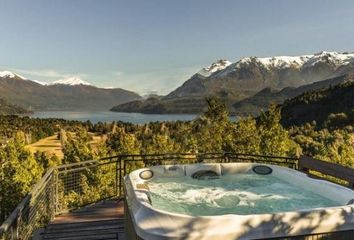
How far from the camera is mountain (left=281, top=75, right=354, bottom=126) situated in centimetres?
5616

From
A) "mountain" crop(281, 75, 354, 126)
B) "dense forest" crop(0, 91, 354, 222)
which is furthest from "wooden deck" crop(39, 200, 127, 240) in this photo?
"mountain" crop(281, 75, 354, 126)

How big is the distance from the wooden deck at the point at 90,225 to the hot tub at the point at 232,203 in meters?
0.74

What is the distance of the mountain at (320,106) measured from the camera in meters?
56.2

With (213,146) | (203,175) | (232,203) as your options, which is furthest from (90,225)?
(213,146)

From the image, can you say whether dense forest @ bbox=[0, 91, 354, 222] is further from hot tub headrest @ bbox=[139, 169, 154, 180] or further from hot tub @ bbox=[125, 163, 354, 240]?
hot tub headrest @ bbox=[139, 169, 154, 180]

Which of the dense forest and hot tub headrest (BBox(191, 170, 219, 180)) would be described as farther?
the dense forest

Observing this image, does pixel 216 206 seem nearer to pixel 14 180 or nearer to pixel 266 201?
pixel 266 201

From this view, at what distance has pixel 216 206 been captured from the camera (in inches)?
243

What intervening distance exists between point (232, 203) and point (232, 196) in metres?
0.43

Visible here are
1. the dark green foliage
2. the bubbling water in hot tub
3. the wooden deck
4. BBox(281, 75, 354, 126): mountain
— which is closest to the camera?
the bubbling water in hot tub

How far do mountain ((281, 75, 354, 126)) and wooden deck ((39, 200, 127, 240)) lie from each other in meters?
49.5

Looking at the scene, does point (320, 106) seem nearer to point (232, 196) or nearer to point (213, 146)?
point (213, 146)

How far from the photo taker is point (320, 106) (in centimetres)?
6097

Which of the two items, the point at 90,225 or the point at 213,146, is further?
the point at 213,146
